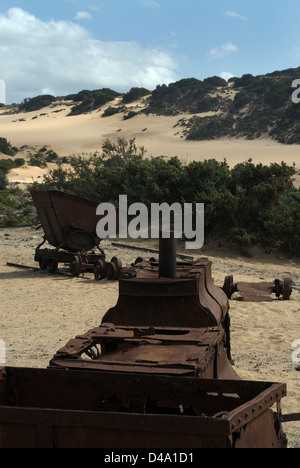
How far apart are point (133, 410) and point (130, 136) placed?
55410 mm

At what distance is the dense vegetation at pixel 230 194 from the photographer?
16672 mm

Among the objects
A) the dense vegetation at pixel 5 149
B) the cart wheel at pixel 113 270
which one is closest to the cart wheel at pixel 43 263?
the cart wheel at pixel 113 270

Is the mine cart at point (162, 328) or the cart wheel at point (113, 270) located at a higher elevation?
the mine cart at point (162, 328)

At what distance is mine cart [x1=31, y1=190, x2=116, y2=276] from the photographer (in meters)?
12.6

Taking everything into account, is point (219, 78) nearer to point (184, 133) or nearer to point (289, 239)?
point (184, 133)

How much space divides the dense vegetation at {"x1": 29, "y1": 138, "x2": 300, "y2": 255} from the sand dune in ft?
39.3

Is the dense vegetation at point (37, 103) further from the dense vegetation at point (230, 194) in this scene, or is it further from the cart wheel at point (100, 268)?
the cart wheel at point (100, 268)

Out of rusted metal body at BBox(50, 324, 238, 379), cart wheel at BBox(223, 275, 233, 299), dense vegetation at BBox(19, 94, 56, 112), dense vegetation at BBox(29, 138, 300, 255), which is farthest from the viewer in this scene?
dense vegetation at BBox(19, 94, 56, 112)

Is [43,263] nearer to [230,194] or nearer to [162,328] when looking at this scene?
[230,194]

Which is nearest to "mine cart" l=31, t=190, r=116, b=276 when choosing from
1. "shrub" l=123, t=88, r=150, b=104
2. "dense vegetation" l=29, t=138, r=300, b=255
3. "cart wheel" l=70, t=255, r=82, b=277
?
"cart wheel" l=70, t=255, r=82, b=277

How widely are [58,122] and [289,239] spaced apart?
58851 millimetres

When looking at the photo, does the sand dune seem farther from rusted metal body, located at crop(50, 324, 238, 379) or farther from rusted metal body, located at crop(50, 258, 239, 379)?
rusted metal body, located at crop(50, 324, 238, 379)

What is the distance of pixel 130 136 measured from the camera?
2267 inches

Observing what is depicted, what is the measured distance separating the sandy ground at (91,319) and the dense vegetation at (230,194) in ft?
6.13
